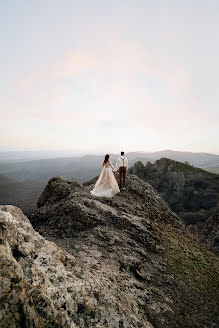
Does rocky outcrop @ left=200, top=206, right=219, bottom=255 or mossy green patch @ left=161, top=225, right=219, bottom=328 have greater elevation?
mossy green patch @ left=161, top=225, right=219, bottom=328

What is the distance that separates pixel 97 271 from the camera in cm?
877

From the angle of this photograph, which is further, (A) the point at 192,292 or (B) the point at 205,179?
(B) the point at 205,179

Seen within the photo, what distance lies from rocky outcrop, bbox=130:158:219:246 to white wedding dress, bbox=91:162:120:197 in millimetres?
51087

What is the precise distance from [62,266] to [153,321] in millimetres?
4678

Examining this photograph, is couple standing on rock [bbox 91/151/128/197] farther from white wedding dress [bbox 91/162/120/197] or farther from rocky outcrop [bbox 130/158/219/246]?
rocky outcrop [bbox 130/158/219/246]

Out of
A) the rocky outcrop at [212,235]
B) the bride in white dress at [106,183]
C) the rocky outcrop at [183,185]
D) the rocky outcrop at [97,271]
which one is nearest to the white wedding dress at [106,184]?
the bride in white dress at [106,183]

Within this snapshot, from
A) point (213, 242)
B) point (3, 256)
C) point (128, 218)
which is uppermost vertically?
point (3, 256)

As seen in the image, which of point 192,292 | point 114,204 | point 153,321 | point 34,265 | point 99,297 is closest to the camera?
point 34,265

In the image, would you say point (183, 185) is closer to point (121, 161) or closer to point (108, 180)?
point (121, 161)

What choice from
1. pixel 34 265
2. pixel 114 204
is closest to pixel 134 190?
pixel 114 204

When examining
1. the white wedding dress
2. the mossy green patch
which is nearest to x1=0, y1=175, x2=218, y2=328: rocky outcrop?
the mossy green patch

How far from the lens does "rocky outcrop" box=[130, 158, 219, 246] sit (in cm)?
6694

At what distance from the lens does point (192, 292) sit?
11039 millimetres

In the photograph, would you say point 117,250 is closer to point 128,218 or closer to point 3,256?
point 128,218
